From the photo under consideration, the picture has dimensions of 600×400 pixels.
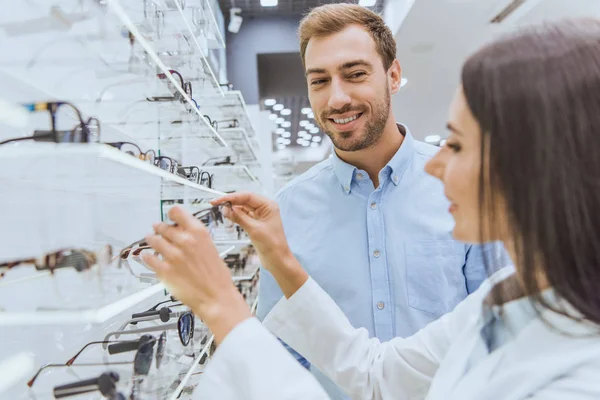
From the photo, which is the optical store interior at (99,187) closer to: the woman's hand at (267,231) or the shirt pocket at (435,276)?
the woman's hand at (267,231)

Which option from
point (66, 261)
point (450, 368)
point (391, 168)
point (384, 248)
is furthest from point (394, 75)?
point (66, 261)

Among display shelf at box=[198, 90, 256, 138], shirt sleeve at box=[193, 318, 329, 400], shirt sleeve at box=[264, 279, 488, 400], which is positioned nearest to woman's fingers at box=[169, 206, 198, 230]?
shirt sleeve at box=[193, 318, 329, 400]

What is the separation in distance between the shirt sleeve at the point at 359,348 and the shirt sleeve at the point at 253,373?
1.11ft

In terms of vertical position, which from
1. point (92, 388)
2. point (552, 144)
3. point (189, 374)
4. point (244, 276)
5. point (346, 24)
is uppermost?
point (346, 24)

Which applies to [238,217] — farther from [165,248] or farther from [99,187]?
[99,187]

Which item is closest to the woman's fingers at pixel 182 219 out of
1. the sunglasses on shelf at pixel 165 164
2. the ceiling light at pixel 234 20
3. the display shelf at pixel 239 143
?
the sunglasses on shelf at pixel 165 164

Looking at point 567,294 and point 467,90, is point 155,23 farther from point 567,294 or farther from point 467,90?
point 567,294

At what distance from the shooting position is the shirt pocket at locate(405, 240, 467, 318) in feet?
3.54

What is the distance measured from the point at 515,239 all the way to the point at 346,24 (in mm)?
884

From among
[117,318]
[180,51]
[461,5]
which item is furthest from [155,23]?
[461,5]

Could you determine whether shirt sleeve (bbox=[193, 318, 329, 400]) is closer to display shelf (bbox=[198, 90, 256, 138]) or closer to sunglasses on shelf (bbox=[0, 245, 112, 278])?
sunglasses on shelf (bbox=[0, 245, 112, 278])

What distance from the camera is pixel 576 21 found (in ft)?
1.73

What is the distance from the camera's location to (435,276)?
42.4 inches

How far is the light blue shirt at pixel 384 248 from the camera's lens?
108 centimetres
